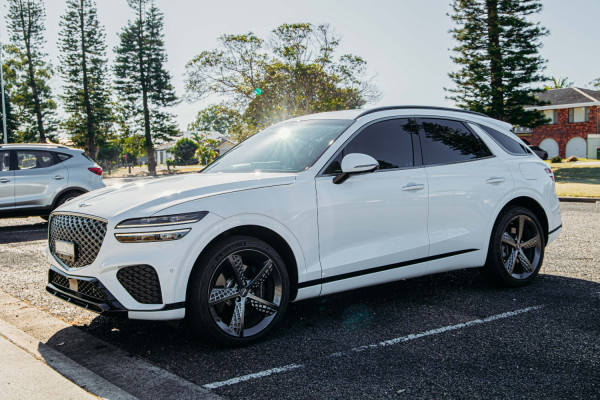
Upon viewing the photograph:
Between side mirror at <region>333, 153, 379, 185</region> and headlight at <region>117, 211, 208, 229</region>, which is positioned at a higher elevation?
side mirror at <region>333, 153, 379, 185</region>

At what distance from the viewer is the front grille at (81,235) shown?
3.91 m

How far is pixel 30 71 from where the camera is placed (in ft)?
176

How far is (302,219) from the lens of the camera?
169 inches

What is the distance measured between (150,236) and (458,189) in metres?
2.99

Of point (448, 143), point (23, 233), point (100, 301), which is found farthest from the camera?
point (23, 233)

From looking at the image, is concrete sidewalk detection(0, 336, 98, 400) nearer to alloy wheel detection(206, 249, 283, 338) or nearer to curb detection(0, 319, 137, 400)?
curb detection(0, 319, 137, 400)

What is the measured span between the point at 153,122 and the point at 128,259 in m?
58.7

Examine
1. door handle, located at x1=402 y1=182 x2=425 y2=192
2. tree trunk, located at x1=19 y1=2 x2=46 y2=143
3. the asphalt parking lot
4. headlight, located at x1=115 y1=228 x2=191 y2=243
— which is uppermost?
tree trunk, located at x1=19 y1=2 x2=46 y2=143

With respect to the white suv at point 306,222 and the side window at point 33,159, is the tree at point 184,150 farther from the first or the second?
the white suv at point 306,222

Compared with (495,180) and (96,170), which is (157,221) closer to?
(495,180)

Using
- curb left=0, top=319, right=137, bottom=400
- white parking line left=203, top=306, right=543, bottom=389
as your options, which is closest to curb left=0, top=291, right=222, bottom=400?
curb left=0, top=319, right=137, bottom=400

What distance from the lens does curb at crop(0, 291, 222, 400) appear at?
337 centimetres

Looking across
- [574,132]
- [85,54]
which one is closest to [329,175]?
[85,54]

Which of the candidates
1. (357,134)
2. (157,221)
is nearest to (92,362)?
(157,221)
